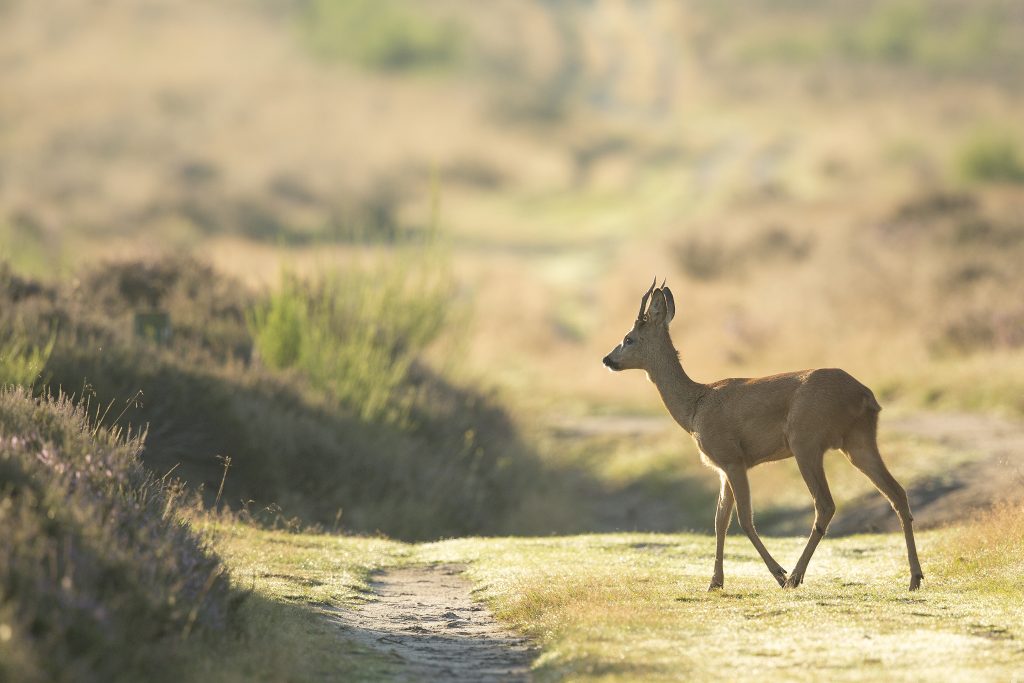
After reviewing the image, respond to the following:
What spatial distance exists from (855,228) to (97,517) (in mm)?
54272

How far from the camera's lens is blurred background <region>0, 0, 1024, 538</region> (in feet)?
91.0

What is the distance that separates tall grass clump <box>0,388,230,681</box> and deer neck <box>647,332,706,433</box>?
511 cm

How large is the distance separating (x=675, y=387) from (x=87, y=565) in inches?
272

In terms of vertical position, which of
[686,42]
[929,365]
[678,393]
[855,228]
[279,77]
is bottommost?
[678,393]

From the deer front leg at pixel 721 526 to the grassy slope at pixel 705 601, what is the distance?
166mm

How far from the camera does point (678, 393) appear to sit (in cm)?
1542

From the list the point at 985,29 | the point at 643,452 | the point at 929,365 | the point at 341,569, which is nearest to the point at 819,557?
the point at 341,569

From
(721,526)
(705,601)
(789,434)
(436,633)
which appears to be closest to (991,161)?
(721,526)

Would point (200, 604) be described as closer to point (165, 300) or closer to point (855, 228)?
point (165, 300)

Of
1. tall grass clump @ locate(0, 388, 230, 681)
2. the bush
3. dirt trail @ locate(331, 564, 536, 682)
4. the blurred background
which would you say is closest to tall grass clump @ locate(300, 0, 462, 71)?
the blurred background

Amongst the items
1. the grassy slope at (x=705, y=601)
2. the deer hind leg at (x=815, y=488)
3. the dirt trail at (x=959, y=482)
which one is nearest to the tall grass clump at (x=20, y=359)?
the grassy slope at (x=705, y=601)

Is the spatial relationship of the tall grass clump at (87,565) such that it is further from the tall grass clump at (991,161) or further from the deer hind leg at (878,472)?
the tall grass clump at (991,161)

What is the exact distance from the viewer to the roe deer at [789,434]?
14.2m

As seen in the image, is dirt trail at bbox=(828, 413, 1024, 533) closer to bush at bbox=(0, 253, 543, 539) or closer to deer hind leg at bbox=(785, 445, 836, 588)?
deer hind leg at bbox=(785, 445, 836, 588)
